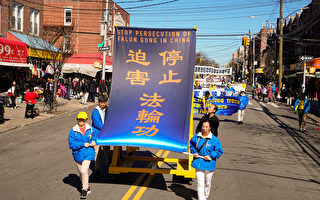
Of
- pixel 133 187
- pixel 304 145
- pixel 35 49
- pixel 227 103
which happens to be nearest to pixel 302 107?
pixel 304 145

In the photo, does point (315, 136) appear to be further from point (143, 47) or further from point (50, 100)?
point (50, 100)

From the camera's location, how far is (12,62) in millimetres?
23719

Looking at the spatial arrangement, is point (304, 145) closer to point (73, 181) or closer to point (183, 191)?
point (183, 191)

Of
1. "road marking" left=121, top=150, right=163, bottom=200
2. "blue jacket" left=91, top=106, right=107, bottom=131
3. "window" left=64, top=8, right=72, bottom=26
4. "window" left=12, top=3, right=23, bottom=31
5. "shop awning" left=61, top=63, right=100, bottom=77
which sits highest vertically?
"window" left=64, top=8, right=72, bottom=26

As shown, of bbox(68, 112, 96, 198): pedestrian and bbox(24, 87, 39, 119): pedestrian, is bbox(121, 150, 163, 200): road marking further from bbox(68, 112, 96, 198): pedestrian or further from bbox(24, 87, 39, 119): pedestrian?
bbox(24, 87, 39, 119): pedestrian

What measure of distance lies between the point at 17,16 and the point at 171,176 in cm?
2459

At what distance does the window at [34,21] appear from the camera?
30.4 meters

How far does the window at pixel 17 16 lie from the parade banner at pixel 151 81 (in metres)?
23.0

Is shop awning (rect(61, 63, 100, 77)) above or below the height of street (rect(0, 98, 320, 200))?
above

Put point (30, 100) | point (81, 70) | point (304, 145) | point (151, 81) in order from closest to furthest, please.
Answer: point (151, 81), point (304, 145), point (30, 100), point (81, 70)

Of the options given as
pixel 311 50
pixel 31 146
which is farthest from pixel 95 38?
pixel 31 146

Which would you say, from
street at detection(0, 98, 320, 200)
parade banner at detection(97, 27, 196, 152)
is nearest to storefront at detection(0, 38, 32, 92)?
street at detection(0, 98, 320, 200)

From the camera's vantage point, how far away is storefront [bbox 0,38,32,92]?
2278 centimetres

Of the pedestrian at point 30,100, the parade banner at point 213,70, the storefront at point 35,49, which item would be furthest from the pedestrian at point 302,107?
the storefront at point 35,49
